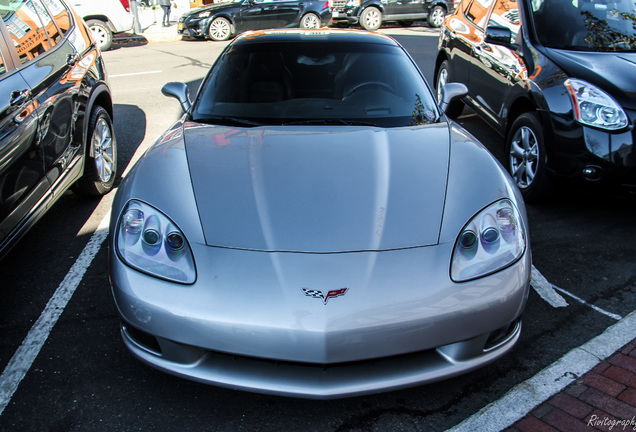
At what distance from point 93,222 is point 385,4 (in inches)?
573

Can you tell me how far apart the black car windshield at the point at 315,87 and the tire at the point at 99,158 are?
1.30 m

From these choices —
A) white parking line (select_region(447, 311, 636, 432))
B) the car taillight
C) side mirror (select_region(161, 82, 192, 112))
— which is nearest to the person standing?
the car taillight

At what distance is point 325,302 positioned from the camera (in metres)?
2.05

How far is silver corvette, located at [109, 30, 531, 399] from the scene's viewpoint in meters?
2.05

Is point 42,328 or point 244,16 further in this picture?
point 244,16

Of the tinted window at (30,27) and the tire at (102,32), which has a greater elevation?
the tinted window at (30,27)

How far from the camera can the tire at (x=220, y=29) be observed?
14.8 meters

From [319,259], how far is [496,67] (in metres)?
3.54

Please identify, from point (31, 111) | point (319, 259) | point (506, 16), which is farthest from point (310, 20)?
point (319, 259)

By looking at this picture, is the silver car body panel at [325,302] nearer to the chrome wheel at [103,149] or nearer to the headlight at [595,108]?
the headlight at [595,108]

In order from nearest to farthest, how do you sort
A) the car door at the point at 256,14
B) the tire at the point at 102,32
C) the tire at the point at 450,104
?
the tire at the point at 450,104
the tire at the point at 102,32
the car door at the point at 256,14

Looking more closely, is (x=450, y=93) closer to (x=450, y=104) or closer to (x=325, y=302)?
(x=325, y=302)

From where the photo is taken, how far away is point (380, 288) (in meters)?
2.10

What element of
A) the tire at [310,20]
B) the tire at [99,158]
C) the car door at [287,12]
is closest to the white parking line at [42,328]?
the tire at [99,158]
